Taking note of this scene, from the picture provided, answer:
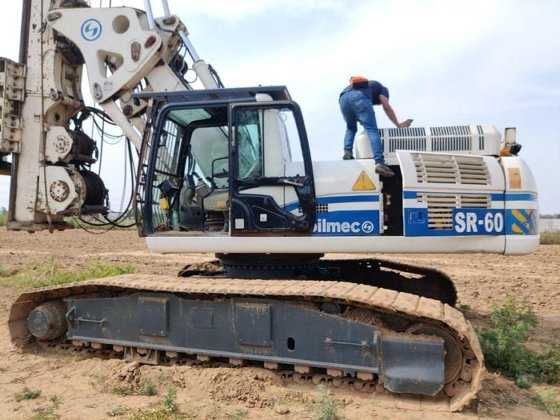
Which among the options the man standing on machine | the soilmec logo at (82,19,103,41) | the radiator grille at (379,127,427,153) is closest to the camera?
the man standing on machine

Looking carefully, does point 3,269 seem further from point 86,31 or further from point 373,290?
point 373,290

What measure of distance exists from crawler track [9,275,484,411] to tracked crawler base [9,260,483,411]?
0.01 m

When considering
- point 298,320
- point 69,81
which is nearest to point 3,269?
point 69,81

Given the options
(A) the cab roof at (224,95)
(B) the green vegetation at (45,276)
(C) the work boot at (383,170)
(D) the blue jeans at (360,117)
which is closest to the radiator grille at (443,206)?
(C) the work boot at (383,170)

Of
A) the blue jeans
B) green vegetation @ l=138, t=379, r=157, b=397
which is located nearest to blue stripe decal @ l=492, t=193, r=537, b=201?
the blue jeans

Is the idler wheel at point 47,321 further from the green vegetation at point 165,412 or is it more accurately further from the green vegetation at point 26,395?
the green vegetation at point 165,412

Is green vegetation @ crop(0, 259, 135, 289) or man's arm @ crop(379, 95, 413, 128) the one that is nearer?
man's arm @ crop(379, 95, 413, 128)

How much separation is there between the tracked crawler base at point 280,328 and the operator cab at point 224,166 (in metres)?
0.69

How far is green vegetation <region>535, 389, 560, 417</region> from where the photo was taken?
422cm

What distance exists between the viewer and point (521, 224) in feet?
17.3

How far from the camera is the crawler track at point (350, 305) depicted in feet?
13.9

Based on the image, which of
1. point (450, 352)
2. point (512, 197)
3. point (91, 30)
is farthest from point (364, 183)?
point (91, 30)

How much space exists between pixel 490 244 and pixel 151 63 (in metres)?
4.44

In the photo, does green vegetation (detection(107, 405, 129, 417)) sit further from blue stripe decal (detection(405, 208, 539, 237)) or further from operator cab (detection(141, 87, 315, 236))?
blue stripe decal (detection(405, 208, 539, 237))
